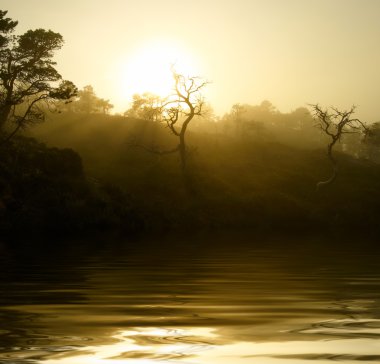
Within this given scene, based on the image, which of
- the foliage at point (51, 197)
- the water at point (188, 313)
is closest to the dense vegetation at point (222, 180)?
the foliage at point (51, 197)

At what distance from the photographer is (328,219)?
164ft

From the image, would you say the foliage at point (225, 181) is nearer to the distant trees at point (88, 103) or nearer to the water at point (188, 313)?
the water at point (188, 313)

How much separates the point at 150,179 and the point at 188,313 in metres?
47.2

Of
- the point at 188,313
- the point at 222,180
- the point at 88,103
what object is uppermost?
the point at 88,103

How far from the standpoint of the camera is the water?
15.9 feet

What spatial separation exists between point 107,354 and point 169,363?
0.70 m

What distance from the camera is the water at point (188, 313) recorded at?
15.9ft

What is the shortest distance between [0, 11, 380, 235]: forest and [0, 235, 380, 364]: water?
2316 cm

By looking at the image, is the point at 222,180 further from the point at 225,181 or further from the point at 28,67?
the point at 28,67

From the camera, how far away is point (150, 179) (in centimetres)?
5425

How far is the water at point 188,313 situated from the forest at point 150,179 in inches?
912

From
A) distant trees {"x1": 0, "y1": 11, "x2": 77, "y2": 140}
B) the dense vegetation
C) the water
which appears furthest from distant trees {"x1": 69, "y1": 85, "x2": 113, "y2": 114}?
the water

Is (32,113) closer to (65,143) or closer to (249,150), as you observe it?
(65,143)

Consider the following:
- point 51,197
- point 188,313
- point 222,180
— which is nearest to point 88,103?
point 222,180
